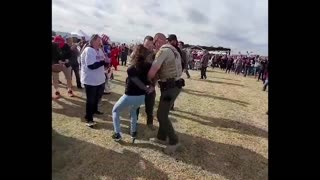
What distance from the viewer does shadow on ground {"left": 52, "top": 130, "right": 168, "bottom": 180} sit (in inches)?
170

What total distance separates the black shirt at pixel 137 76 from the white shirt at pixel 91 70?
3.60ft

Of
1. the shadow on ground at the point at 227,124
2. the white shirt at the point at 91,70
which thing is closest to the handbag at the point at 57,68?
the white shirt at the point at 91,70

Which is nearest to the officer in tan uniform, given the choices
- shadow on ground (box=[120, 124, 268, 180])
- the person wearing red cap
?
shadow on ground (box=[120, 124, 268, 180])

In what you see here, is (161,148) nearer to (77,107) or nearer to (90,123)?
(90,123)

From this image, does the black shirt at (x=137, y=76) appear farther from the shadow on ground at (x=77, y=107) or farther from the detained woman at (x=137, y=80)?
the shadow on ground at (x=77, y=107)

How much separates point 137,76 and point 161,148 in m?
1.30

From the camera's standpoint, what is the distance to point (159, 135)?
5652 millimetres

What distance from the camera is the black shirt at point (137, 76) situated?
199 inches

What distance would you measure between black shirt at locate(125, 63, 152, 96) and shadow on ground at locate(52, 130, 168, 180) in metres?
0.96

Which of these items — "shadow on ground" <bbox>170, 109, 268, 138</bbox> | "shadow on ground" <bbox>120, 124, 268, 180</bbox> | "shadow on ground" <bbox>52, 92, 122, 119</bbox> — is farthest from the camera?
"shadow on ground" <bbox>52, 92, 122, 119</bbox>

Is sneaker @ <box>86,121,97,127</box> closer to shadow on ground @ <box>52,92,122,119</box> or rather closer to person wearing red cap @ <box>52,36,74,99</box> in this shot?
shadow on ground @ <box>52,92,122,119</box>
